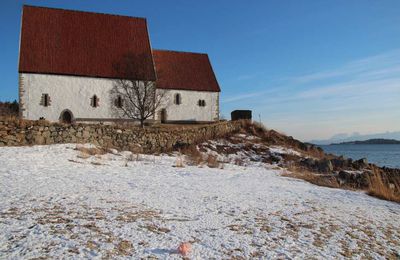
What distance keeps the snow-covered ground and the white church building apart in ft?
59.3

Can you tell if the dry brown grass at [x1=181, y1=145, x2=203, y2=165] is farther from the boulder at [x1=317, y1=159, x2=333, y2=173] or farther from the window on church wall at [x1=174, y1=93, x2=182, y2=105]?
the window on church wall at [x1=174, y1=93, x2=182, y2=105]

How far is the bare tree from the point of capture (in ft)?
90.9

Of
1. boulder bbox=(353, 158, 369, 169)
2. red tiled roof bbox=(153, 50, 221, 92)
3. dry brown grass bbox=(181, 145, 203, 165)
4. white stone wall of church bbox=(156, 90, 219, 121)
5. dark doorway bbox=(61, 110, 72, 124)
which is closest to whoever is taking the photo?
dry brown grass bbox=(181, 145, 203, 165)

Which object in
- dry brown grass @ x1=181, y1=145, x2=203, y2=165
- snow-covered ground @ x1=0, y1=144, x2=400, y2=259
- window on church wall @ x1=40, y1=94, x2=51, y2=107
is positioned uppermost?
window on church wall @ x1=40, y1=94, x2=51, y2=107

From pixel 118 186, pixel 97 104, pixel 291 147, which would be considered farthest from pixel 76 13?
pixel 118 186

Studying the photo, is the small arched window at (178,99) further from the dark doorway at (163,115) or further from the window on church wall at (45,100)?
the window on church wall at (45,100)

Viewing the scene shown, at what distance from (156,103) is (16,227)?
25.6 m

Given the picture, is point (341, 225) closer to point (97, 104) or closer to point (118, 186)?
point (118, 186)

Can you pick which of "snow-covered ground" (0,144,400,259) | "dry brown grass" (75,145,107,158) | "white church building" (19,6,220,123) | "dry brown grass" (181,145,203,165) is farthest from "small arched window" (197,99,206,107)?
"snow-covered ground" (0,144,400,259)

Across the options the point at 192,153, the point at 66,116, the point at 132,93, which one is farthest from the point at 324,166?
the point at 66,116

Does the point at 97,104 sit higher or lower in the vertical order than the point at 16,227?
higher

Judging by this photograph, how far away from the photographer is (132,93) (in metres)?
28.0

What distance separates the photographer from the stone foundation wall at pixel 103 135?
1292 centimetres

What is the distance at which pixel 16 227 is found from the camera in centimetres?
435
